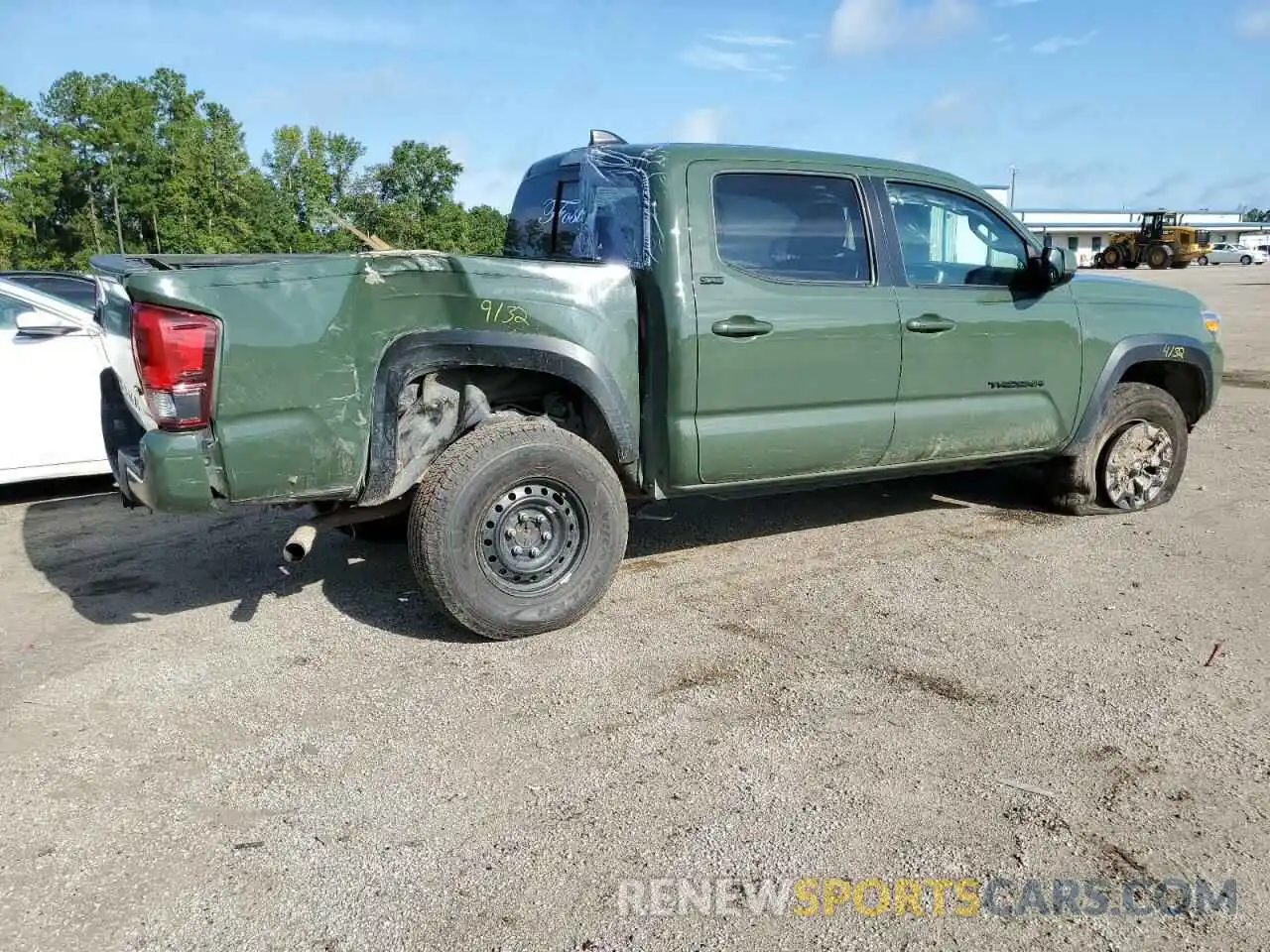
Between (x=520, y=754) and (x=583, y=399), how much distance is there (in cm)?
161

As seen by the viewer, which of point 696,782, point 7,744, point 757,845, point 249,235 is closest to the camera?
point 757,845

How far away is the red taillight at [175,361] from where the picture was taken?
324cm

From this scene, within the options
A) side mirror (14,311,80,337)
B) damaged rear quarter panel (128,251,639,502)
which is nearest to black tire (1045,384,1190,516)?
damaged rear quarter panel (128,251,639,502)

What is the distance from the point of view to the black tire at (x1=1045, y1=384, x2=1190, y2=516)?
18.2ft

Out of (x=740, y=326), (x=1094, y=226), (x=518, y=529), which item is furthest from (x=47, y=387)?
(x=1094, y=226)

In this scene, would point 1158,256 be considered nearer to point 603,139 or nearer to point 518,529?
point 603,139

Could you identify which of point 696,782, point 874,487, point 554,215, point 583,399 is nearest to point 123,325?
point 583,399

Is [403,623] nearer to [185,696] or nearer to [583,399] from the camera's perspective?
[185,696]

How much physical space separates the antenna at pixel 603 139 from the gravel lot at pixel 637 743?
6.76 ft

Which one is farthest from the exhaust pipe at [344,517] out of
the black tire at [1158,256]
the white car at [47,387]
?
the black tire at [1158,256]

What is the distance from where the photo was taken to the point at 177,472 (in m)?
3.32

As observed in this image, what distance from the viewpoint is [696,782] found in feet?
9.59

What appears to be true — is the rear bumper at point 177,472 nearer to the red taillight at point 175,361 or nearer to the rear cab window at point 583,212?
the red taillight at point 175,361

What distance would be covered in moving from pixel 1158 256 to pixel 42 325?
5447 centimetres
